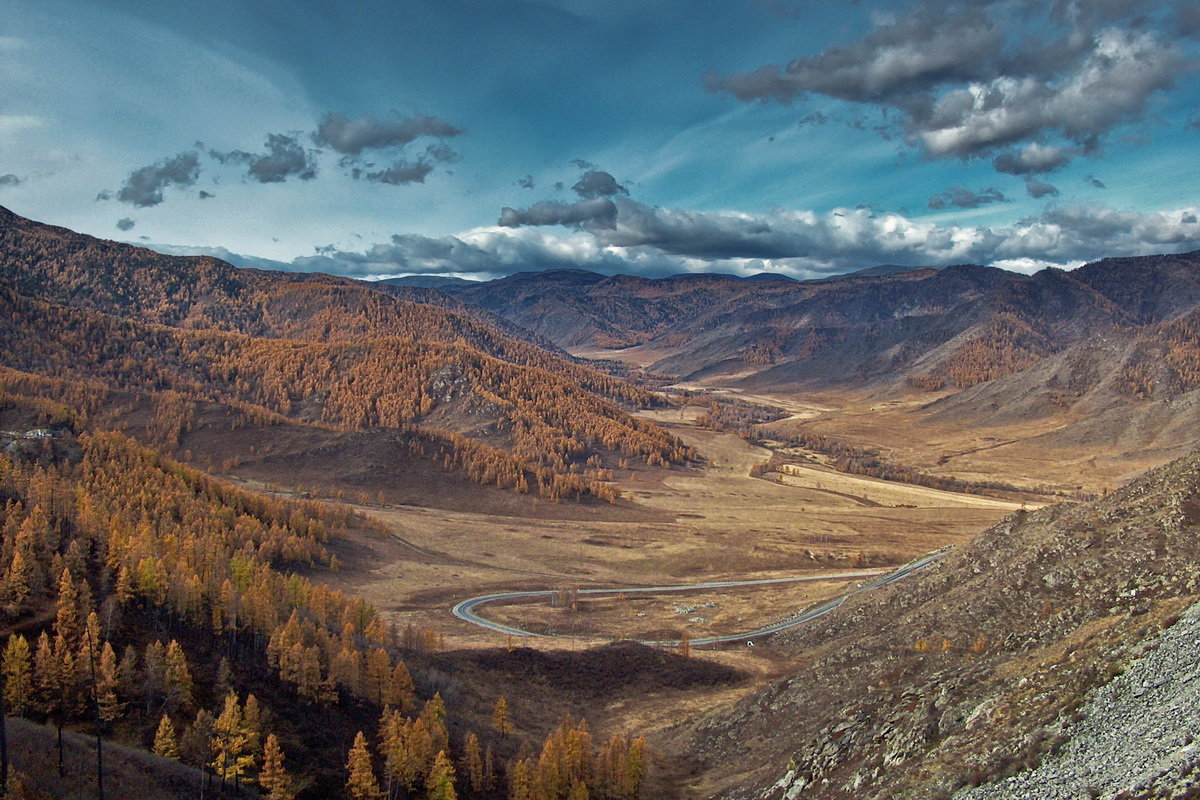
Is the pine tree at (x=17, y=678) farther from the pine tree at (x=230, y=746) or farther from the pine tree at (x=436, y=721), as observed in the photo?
the pine tree at (x=436, y=721)

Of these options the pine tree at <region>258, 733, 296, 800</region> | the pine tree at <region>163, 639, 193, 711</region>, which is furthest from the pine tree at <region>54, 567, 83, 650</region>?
the pine tree at <region>258, 733, 296, 800</region>

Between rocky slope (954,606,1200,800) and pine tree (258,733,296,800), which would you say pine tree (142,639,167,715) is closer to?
pine tree (258,733,296,800)

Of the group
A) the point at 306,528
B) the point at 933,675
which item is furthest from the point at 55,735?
the point at 306,528

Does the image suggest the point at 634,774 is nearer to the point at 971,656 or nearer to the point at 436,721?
the point at 436,721

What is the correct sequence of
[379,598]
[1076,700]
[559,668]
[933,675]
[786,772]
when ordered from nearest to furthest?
[1076,700], [786,772], [933,675], [559,668], [379,598]

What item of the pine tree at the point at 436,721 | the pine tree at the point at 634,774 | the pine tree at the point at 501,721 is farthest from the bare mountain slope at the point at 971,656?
the pine tree at the point at 436,721

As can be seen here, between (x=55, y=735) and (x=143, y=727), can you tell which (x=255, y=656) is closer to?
(x=143, y=727)
